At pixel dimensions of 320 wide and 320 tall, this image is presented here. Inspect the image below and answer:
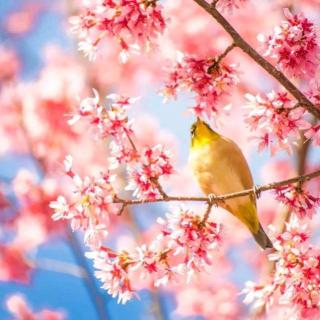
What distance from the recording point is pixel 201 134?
3211 millimetres

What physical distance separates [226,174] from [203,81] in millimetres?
440

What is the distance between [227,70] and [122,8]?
1.74ft

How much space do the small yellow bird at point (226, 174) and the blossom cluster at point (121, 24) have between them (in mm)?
542

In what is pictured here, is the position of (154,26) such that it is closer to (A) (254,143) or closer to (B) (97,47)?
(B) (97,47)

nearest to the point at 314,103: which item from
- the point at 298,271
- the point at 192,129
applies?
the point at 298,271

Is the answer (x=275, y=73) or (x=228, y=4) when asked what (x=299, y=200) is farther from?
(x=228, y=4)

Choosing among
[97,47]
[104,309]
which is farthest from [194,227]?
[104,309]

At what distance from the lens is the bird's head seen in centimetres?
318

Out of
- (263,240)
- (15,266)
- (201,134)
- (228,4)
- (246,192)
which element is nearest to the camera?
(246,192)

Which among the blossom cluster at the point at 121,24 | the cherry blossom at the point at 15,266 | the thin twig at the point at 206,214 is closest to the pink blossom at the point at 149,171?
the thin twig at the point at 206,214

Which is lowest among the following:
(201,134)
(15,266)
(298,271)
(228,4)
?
(298,271)

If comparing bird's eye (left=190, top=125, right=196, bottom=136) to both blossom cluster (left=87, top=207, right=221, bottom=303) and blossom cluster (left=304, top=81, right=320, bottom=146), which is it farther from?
blossom cluster (left=304, top=81, right=320, bottom=146)

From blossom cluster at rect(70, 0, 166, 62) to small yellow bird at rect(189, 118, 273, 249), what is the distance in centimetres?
54

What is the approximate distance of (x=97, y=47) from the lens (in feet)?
9.93
